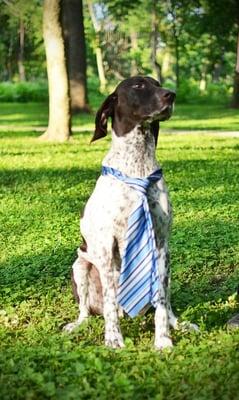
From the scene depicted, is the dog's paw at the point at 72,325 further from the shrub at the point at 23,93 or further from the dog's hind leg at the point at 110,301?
the shrub at the point at 23,93

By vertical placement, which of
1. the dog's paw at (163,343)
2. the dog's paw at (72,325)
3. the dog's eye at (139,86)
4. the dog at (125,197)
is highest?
the dog's eye at (139,86)

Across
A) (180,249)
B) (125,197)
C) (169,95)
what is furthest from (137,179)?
(180,249)

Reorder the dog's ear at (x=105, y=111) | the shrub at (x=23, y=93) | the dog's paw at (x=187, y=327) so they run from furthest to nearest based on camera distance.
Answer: the shrub at (x=23, y=93)
the dog's paw at (x=187, y=327)
the dog's ear at (x=105, y=111)

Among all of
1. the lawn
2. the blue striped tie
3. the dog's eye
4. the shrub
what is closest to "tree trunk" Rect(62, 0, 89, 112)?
the lawn

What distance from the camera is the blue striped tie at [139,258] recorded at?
4816 mm

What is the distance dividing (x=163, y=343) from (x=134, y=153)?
1162mm

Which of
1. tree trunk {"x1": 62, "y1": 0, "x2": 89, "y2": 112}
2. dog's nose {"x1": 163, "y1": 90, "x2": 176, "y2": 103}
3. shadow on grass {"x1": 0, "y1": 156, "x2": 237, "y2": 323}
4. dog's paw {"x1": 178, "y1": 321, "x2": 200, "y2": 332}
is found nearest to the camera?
dog's nose {"x1": 163, "y1": 90, "x2": 176, "y2": 103}

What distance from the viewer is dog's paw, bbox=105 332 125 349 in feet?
16.1

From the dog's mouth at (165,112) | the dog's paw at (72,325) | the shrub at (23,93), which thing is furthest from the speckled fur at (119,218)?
the shrub at (23,93)

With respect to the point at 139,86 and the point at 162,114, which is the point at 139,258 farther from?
the point at 139,86

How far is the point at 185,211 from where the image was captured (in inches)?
389

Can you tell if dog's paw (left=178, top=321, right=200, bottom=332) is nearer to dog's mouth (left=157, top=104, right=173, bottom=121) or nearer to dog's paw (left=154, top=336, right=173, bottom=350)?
dog's paw (left=154, top=336, right=173, bottom=350)

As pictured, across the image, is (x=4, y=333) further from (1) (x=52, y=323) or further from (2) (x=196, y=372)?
(2) (x=196, y=372)

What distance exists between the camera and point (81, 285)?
17.4 ft
